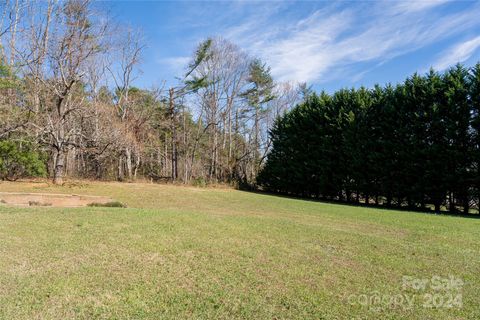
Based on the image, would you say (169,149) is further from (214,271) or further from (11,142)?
(214,271)

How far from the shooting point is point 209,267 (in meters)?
4.14

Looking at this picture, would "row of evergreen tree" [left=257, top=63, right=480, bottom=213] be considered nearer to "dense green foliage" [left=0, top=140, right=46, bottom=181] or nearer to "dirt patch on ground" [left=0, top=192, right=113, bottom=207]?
"dirt patch on ground" [left=0, top=192, right=113, bottom=207]

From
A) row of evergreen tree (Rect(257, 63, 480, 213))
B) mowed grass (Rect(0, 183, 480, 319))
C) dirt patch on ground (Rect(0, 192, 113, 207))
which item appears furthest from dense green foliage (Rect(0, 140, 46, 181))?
row of evergreen tree (Rect(257, 63, 480, 213))

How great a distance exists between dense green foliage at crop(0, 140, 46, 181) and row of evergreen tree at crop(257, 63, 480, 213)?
562 inches

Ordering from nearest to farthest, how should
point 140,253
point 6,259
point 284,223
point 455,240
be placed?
point 6,259, point 140,253, point 455,240, point 284,223

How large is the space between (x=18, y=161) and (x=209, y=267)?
45.6 feet

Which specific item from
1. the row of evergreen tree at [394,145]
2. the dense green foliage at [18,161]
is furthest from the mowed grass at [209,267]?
the dense green foliage at [18,161]

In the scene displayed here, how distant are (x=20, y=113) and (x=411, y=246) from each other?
51.4 ft

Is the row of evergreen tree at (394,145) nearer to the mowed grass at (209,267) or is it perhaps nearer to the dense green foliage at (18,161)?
the mowed grass at (209,267)

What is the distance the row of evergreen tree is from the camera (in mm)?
13617

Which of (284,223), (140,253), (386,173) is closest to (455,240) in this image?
(284,223)

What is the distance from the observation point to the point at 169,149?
2845 cm

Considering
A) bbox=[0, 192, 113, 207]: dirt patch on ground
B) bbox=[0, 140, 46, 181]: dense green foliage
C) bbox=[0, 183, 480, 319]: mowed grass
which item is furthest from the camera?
bbox=[0, 140, 46, 181]: dense green foliage

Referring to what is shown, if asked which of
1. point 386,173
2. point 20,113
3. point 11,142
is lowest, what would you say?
point 386,173
